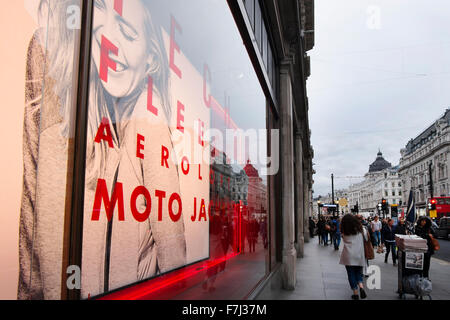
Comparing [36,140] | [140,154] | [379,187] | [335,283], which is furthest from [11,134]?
[379,187]

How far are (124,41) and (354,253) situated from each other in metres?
6.08

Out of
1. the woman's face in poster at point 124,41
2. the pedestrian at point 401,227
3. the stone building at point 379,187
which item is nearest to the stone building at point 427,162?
the stone building at point 379,187

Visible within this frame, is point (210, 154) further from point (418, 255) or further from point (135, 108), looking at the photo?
point (418, 255)

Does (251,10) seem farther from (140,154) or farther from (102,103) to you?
(102,103)

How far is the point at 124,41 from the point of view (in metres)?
3.21

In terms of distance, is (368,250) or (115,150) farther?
(368,250)

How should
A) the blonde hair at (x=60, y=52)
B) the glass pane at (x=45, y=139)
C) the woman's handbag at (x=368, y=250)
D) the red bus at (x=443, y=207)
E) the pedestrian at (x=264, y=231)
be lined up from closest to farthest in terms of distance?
the glass pane at (x=45, y=139) < the blonde hair at (x=60, y=52) < the woman's handbag at (x=368, y=250) < the pedestrian at (x=264, y=231) < the red bus at (x=443, y=207)

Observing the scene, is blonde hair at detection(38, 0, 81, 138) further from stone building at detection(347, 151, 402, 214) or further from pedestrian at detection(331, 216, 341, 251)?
stone building at detection(347, 151, 402, 214)

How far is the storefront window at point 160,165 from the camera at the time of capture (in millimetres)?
2748

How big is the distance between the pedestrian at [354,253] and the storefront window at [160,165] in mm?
1960

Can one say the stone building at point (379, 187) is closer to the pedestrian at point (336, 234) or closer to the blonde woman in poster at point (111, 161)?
the pedestrian at point (336, 234)

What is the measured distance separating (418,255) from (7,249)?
783 cm

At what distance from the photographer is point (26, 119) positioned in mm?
Result: 1996
